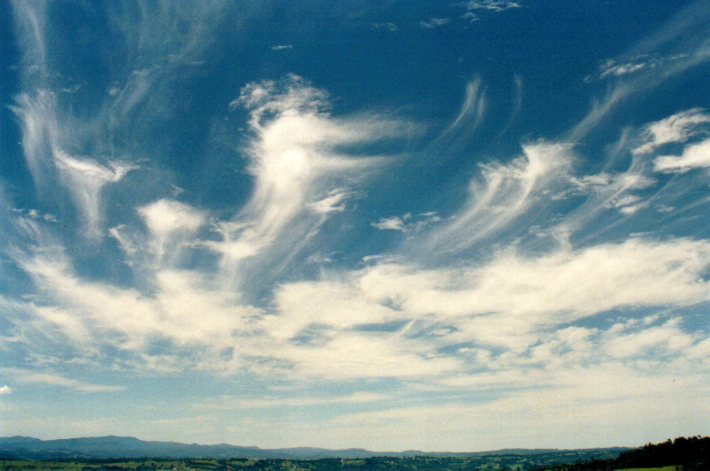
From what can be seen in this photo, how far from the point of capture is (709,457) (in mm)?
197125
